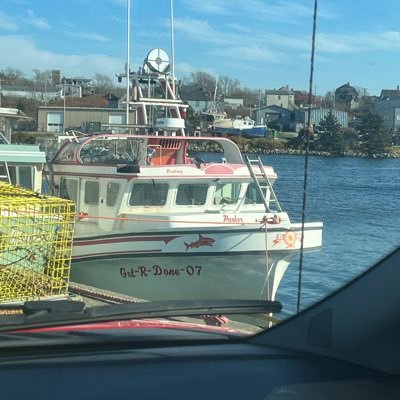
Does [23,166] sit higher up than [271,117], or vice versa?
[271,117]

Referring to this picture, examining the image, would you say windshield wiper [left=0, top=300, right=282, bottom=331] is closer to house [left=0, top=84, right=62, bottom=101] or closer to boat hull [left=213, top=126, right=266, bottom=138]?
boat hull [left=213, top=126, right=266, bottom=138]

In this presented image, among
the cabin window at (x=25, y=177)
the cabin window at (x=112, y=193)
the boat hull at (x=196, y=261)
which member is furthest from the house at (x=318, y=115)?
the cabin window at (x=25, y=177)

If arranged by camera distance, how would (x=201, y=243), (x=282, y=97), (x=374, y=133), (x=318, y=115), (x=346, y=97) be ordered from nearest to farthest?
(x=346, y=97), (x=318, y=115), (x=374, y=133), (x=282, y=97), (x=201, y=243)

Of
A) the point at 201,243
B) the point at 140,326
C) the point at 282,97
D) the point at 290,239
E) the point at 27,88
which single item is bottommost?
the point at 201,243

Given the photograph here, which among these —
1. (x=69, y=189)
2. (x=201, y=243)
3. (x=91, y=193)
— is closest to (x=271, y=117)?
(x=201, y=243)

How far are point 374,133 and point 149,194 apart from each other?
25.5ft

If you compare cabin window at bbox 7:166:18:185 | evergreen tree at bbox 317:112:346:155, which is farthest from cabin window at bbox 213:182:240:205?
evergreen tree at bbox 317:112:346:155

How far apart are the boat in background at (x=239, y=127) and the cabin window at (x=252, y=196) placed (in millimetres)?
1200

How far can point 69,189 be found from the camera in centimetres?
1205

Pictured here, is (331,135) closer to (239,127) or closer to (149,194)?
(239,127)

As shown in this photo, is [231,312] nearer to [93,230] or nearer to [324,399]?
[324,399]

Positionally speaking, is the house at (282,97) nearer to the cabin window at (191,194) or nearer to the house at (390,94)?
the house at (390,94)

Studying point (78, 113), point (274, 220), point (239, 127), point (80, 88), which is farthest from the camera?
point (80, 88)

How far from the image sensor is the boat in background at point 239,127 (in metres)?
6.96
